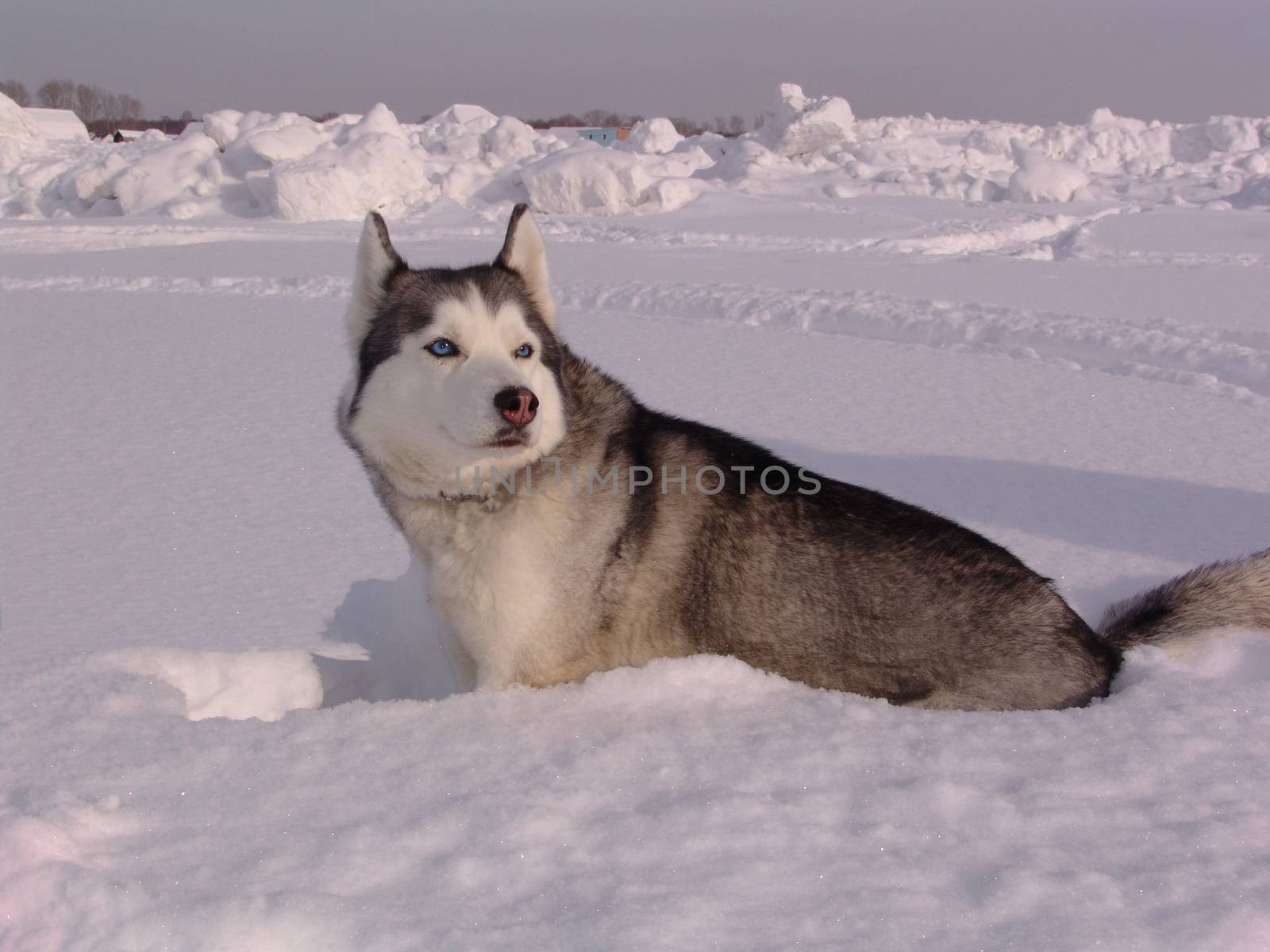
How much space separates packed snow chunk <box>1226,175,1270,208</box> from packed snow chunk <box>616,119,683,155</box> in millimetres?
16677

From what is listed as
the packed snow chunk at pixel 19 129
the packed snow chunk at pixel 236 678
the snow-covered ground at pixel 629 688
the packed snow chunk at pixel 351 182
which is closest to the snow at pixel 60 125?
the packed snow chunk at pixel 19 129

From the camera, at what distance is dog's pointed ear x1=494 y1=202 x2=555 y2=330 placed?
290cm

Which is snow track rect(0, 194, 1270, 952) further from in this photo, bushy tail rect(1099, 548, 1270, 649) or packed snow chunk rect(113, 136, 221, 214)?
packed snow chunk rect(113, 136, 221, 214)

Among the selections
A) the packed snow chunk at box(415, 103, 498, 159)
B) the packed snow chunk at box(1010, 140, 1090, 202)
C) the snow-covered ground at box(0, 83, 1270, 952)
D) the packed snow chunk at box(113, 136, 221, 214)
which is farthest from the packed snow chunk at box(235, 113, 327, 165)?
the packed snow chunk at box(1010, 140, 1090, 202)

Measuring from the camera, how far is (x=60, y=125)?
4419 centimetres

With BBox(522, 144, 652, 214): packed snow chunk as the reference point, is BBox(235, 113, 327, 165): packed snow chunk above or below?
above

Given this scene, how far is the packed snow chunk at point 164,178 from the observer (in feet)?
67.9

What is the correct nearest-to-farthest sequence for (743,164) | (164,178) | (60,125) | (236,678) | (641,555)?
(641,555)
(236,678)
(164,178)
(743,164)
(60,125)

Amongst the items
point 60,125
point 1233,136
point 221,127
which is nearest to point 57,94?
point 60,125

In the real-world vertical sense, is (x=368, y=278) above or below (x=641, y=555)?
above

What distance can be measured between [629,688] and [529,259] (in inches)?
51.4

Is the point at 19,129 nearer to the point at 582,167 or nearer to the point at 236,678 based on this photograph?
the point at 582,167

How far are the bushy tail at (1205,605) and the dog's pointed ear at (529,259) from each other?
1.94 metres

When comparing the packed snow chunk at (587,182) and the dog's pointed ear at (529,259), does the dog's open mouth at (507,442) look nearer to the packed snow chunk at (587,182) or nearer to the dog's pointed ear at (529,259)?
the dog's pointed ear at (529,259)
